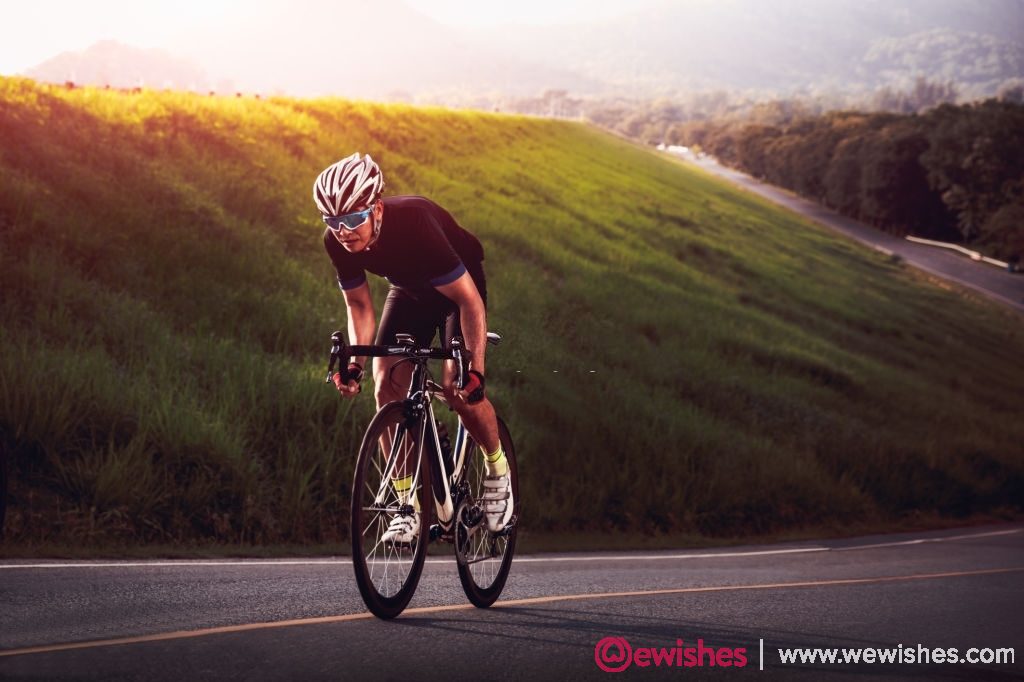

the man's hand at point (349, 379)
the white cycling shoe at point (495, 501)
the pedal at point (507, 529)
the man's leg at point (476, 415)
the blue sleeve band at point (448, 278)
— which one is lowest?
the pedal at point (507, 529)

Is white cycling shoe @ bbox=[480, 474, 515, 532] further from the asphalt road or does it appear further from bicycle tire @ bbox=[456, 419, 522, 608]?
the asphalt road

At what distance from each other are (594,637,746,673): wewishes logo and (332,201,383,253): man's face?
249 cm

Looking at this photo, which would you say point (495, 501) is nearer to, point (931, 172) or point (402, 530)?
point (402, 530)

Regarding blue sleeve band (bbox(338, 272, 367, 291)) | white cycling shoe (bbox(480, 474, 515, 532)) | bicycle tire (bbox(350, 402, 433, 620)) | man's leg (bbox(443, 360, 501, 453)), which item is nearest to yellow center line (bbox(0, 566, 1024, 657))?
bicycle tire (bbox(350, 402, 433, 620))

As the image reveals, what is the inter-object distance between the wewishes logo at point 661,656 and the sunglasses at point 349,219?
258cm

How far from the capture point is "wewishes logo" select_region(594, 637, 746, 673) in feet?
21.6

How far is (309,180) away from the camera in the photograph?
2452cm

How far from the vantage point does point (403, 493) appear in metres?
6.49

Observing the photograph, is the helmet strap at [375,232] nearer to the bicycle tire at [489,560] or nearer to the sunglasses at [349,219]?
the sunglasses at [349,219]

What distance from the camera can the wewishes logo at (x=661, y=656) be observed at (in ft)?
21.6

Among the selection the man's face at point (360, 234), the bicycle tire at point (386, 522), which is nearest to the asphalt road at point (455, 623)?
the bicycle tire at point (386, 522)

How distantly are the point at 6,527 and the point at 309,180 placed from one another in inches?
597

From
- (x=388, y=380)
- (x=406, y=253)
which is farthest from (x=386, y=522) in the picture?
(x=406, y=253)

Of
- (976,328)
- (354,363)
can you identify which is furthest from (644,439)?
(976,328)
